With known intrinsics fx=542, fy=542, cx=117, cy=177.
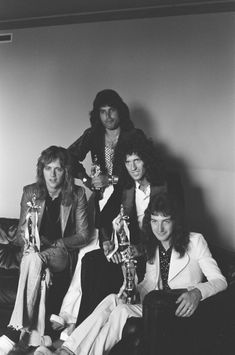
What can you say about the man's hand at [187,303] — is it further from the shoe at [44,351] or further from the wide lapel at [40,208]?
the wide lapel at [40,208]

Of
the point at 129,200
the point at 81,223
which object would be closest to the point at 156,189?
the point at 129,200

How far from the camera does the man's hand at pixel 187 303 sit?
2414 mm

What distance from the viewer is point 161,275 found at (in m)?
2.95

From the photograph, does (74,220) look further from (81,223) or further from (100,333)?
(100,333)

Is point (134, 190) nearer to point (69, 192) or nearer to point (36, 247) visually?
point (69, 192)

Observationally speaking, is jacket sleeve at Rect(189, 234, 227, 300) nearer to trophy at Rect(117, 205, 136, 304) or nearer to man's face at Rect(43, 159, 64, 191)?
trophy at Rect(117, 205, 136, 304)

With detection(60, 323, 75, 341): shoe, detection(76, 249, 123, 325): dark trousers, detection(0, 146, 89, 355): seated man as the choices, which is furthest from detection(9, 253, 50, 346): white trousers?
detection(76, 249, 123, 325): dark trousers

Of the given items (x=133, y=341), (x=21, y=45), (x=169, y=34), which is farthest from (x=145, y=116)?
(x=133, y=341)

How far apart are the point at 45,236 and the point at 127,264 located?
0.84 meters

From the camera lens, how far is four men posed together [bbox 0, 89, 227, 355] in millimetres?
2488

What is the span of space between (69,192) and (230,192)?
153 cm

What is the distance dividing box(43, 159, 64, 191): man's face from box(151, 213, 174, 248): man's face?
32.2 inches

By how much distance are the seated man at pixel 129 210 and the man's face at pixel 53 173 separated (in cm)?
36

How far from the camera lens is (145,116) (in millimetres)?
4594
